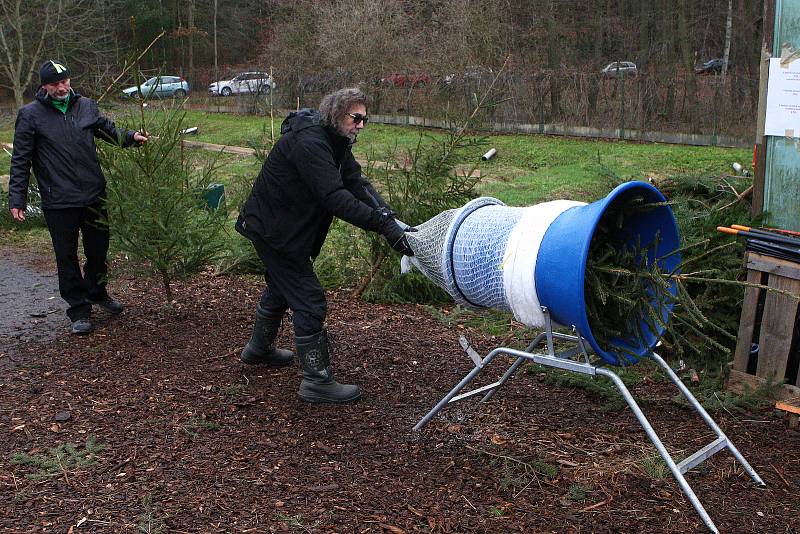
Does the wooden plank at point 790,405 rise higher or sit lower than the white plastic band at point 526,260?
lower

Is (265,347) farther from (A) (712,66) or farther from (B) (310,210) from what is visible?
(A) (712,66)

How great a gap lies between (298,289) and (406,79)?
19.4 meters

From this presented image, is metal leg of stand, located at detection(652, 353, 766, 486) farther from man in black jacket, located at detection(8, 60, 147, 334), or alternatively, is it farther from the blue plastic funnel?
man in black jacket, located at detection(8, 60, 147, 334)

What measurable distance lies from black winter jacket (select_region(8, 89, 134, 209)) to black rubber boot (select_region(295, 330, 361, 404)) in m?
1.96

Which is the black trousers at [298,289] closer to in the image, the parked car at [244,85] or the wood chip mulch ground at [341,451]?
the wood chip mulch ground at [341,451]


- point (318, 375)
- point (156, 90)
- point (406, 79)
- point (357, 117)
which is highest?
point (406, 79)

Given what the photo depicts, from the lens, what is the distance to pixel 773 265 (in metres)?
4.43

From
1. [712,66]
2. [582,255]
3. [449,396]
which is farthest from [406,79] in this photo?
[582,255]

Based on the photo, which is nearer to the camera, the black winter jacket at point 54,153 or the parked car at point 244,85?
the black winter jacket at point 54,153

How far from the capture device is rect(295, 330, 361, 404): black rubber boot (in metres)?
4.38

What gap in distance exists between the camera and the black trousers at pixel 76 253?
5383 millimetres

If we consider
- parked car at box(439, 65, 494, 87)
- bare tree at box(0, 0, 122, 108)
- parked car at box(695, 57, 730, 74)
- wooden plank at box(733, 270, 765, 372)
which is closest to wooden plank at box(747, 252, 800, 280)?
wooden plank at box(733, 270, 765, 372)

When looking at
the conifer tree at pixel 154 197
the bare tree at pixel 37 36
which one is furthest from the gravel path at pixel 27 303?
the bare tree at pixel 37 36

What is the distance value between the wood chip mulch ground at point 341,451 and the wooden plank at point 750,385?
232 mm
